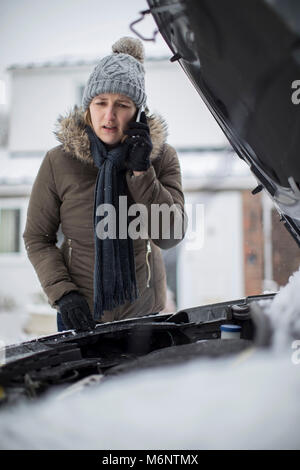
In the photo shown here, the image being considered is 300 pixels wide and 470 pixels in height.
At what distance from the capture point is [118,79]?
175 cm

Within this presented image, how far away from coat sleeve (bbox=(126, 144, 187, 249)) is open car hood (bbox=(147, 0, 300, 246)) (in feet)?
1.36

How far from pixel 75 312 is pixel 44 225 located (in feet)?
1.31

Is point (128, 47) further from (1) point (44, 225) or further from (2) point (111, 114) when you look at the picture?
(1) point (44, 225)

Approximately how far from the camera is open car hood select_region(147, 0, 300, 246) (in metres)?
1.05

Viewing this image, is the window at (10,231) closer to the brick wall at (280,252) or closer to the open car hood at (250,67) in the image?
the brick wall at (280,252)

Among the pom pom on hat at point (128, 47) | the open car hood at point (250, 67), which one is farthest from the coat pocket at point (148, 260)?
the pom pom on hat at point (128, 47)

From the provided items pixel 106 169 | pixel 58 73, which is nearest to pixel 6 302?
pixel 58 73

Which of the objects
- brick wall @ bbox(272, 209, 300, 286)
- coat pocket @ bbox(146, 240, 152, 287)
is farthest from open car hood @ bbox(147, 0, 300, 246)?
brick wall @ bbox(272, 209, 300, 286)

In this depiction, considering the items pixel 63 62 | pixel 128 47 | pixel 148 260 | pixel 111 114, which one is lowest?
pixel 148 260

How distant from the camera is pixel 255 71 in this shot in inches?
45.3

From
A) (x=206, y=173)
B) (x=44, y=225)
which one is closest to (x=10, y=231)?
(x=206, y=173)

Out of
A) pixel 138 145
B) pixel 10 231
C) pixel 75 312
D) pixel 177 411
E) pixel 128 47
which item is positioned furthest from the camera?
pixel 10 231

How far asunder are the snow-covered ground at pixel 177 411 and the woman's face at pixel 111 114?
1.01 m
